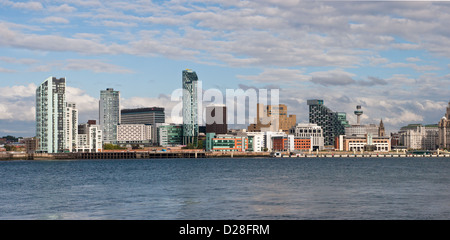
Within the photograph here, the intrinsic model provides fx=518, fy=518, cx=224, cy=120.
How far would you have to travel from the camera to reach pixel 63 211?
32.7 m

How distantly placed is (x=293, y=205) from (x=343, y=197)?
7341 millimetres

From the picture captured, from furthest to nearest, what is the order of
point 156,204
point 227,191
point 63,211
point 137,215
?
point 227,191 → point 156,204 → point 63,211 → point 137,215

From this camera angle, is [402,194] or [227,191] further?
[227,191]
